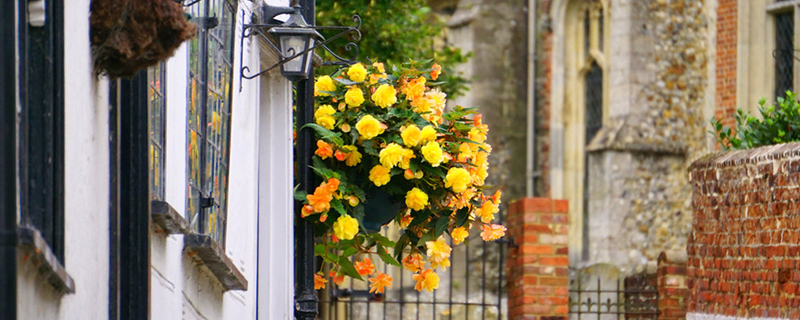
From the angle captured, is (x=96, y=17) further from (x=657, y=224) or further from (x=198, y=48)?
(x=657, y=224)

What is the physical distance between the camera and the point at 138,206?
211 inches

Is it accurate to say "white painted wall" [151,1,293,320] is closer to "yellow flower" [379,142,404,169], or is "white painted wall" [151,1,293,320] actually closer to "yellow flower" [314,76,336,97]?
"yellow flower" [314,76,336,97]

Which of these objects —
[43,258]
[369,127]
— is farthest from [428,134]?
[43,258]

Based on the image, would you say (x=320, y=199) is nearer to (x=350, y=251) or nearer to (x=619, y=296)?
(x=350, y=251)

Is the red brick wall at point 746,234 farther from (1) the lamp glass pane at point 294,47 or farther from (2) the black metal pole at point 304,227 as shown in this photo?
(1) the lamp glass pane at point 294,47

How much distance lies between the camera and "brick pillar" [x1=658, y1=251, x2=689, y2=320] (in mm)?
12656

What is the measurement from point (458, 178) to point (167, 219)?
7.96 ft

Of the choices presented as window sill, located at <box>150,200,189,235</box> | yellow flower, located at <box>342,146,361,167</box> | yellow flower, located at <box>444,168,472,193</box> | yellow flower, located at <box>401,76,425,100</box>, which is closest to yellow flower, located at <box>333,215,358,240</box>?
yellow flower, located at <box>342,146,361,167</box>

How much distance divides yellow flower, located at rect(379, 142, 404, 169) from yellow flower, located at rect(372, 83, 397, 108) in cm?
35

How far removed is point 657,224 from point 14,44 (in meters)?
19.1

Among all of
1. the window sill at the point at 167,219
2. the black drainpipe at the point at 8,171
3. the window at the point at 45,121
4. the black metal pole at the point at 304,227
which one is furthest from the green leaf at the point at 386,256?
the black drainpipe at the point at 8,171

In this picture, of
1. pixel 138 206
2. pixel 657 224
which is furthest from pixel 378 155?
pixel 657 224

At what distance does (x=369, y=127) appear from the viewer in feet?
26.0

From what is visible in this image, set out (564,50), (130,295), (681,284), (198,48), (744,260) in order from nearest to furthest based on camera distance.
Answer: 1. (130,295)
2. (198,48)
3. (744,260)
4. (681,284)
5. (564,50)
